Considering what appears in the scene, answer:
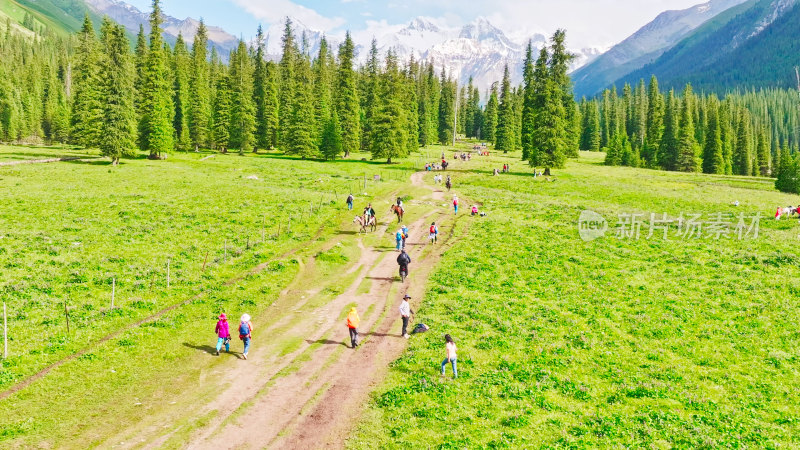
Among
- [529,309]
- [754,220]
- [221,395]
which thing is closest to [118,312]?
[221,395]

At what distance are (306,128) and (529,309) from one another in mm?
72770

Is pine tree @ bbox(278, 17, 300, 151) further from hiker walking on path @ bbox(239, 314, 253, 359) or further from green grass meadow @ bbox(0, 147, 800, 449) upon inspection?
hiker walking on path @ bbox(239, 314, 253, 359)

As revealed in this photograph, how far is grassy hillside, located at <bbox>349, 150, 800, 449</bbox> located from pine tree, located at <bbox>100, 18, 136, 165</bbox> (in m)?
57.1

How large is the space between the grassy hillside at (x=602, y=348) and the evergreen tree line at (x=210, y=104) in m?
57.5

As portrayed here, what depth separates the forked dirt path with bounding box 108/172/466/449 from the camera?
46.0 ft

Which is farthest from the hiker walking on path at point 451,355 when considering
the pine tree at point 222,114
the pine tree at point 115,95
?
the pine tree at point 222,114

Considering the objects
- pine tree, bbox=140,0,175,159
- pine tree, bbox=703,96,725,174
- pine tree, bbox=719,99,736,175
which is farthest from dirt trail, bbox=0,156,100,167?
pine tree, bbox=719,99,736,175

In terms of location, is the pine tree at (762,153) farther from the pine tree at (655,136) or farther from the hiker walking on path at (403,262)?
the hiker walking on path at (403,262)

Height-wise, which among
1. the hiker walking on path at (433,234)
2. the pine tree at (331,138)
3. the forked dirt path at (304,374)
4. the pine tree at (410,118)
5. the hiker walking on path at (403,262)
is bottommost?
the forked dirt path at (304,374)

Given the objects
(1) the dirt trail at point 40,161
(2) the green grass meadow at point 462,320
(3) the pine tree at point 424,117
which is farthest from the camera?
(3) the pine tree at point 424,117

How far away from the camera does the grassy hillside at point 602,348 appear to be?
14.5 metres

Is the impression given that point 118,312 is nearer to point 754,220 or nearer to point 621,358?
point 621,358

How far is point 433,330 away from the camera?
21.6 metres

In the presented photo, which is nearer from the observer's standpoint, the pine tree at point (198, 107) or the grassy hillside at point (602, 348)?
the grassy hillside at point (602, 348)
